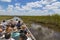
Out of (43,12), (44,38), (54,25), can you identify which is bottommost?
(44,38)

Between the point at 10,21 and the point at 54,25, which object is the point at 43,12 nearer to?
the point at 54,25

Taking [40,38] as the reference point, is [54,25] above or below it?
above

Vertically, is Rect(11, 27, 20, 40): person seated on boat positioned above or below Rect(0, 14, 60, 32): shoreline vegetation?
below

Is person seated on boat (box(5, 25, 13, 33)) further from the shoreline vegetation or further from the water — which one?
the water

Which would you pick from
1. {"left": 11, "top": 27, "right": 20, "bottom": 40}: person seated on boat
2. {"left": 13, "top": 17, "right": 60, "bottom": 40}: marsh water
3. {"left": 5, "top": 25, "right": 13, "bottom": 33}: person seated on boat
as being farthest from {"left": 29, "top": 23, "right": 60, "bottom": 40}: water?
{"left": 5, "top": 25, "right": 13, "bottom": 33}: person seated on boat

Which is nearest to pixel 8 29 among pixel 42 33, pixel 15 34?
pixel 15 34

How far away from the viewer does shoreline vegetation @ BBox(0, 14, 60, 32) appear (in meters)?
3.09

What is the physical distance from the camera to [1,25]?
123 inches

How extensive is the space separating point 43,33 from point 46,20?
225 mm

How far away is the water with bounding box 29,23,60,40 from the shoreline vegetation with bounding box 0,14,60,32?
0.06 meters

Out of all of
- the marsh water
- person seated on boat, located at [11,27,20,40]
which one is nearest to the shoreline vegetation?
the marsh water

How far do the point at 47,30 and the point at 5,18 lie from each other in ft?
2.42

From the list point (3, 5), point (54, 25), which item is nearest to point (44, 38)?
point (54, 25)

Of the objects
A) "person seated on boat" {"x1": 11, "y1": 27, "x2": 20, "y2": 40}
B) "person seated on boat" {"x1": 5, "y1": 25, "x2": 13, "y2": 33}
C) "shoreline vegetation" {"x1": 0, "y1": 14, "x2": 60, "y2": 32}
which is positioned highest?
"shoreline vegetation" {"x1": 0, "y1": 14, "x2": 60, "y2": 32}
